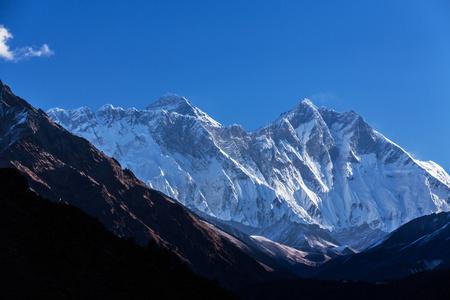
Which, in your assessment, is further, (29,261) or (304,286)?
(304,286)

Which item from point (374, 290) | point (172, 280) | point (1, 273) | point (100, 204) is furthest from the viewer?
point (100, 204)

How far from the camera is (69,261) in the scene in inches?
2670

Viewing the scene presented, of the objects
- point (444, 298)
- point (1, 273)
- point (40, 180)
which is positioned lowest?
point (1, 273)

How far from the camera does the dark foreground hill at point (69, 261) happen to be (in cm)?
6012

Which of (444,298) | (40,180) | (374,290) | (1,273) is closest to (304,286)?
(374,290)

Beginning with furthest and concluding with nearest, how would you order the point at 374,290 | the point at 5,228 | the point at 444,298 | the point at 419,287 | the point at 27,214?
the point at 374,290 → the point at 419,287 → the point at 444,298 → the point at 27,214 → the point at 5,228

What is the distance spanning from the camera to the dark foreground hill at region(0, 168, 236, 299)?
197ft

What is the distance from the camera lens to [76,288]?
62.0 m

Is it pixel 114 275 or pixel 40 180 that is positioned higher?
pixel 40 180

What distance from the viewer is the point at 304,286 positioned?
184 meters

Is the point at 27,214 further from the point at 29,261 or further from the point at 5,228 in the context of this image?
the point at 29,261

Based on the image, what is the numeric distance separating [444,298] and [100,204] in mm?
96887

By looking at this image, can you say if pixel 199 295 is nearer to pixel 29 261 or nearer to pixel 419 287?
pixel 29 261

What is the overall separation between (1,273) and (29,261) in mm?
5138
